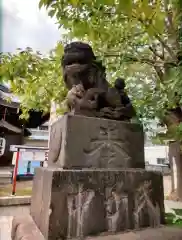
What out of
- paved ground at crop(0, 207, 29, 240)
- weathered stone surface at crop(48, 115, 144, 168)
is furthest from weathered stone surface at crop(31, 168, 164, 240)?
paved ground at crop(0, 207, 29, 240)

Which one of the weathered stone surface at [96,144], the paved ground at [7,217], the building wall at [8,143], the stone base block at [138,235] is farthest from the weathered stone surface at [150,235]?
the building wall at [8,143]

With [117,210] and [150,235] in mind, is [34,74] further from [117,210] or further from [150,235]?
[150,235]

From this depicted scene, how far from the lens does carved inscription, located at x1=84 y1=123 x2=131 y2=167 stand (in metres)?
2.18

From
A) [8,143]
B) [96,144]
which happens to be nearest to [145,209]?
[96,144]

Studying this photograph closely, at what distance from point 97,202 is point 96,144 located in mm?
Result: 614

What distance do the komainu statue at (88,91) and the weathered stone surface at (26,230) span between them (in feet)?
4.27

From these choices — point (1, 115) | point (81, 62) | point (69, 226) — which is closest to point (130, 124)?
point (81, 62)

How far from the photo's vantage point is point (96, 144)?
2.23 metres

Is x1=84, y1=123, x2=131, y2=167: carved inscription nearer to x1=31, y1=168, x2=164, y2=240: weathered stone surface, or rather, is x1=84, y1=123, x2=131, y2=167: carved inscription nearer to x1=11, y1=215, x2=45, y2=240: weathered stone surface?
x1=31, y1=168, x2=164, y2=240: weathered stone surface

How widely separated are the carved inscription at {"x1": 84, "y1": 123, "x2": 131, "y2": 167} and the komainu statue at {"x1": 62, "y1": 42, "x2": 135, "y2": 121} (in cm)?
23

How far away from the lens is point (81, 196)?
189 centimetres

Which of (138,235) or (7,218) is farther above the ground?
(138,235)

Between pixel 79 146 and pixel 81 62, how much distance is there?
1139 mm

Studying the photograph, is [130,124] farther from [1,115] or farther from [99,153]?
[1,115]
